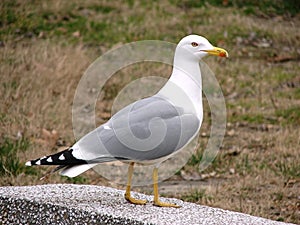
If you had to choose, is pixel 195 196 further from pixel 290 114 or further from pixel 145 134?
pixel 290 114

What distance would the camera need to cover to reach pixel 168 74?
8844 millimetres

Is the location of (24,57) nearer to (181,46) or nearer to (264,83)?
(264,83)

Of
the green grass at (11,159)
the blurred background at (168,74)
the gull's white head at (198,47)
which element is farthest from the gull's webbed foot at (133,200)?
the green grass at (11,159)

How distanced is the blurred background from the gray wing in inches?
59.8

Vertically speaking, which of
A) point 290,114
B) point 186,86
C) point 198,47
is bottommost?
point 290,114

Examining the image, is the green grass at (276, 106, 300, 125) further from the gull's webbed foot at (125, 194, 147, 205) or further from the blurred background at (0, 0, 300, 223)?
the gull's webbed foot at (125, 194, 147, 205)

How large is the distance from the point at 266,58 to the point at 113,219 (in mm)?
6507

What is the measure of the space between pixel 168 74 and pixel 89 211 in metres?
4.97

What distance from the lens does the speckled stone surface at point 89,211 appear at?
3965 mm

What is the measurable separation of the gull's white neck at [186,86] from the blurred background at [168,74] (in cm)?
154

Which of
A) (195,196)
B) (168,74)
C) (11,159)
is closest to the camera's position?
(195,196)

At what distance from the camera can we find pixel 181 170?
6.39 m

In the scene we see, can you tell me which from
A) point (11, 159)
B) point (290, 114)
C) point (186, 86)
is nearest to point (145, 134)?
point (186, 86)

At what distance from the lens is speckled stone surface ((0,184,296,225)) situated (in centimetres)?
396
